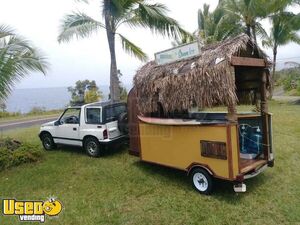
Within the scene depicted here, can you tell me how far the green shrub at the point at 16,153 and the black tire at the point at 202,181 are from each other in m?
5.26

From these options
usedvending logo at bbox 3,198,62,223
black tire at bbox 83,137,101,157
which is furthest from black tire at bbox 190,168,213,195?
black tire at bbox 83,137,101,157

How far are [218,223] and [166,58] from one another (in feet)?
12.8

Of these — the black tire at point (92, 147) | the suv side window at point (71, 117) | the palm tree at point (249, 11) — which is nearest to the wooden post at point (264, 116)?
the black tire at point (92, 147)

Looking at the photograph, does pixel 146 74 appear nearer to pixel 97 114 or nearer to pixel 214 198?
pixel 97 114

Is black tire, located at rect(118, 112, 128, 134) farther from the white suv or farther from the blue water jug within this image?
the blue water jug

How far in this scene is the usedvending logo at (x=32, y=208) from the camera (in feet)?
16.6

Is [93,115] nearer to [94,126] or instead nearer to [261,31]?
[94,126]

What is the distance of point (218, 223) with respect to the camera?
438cm

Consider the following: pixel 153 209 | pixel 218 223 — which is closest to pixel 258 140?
pixel 218 223

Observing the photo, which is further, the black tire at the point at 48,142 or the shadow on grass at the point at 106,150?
the black tire at the point at 48,142

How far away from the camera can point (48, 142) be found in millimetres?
9555

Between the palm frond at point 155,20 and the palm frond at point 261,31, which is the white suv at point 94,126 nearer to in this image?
the palm frond at point 155,20

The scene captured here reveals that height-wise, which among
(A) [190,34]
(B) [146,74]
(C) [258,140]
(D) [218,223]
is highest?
(A) [190,34]

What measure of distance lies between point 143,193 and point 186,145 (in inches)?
57.1
